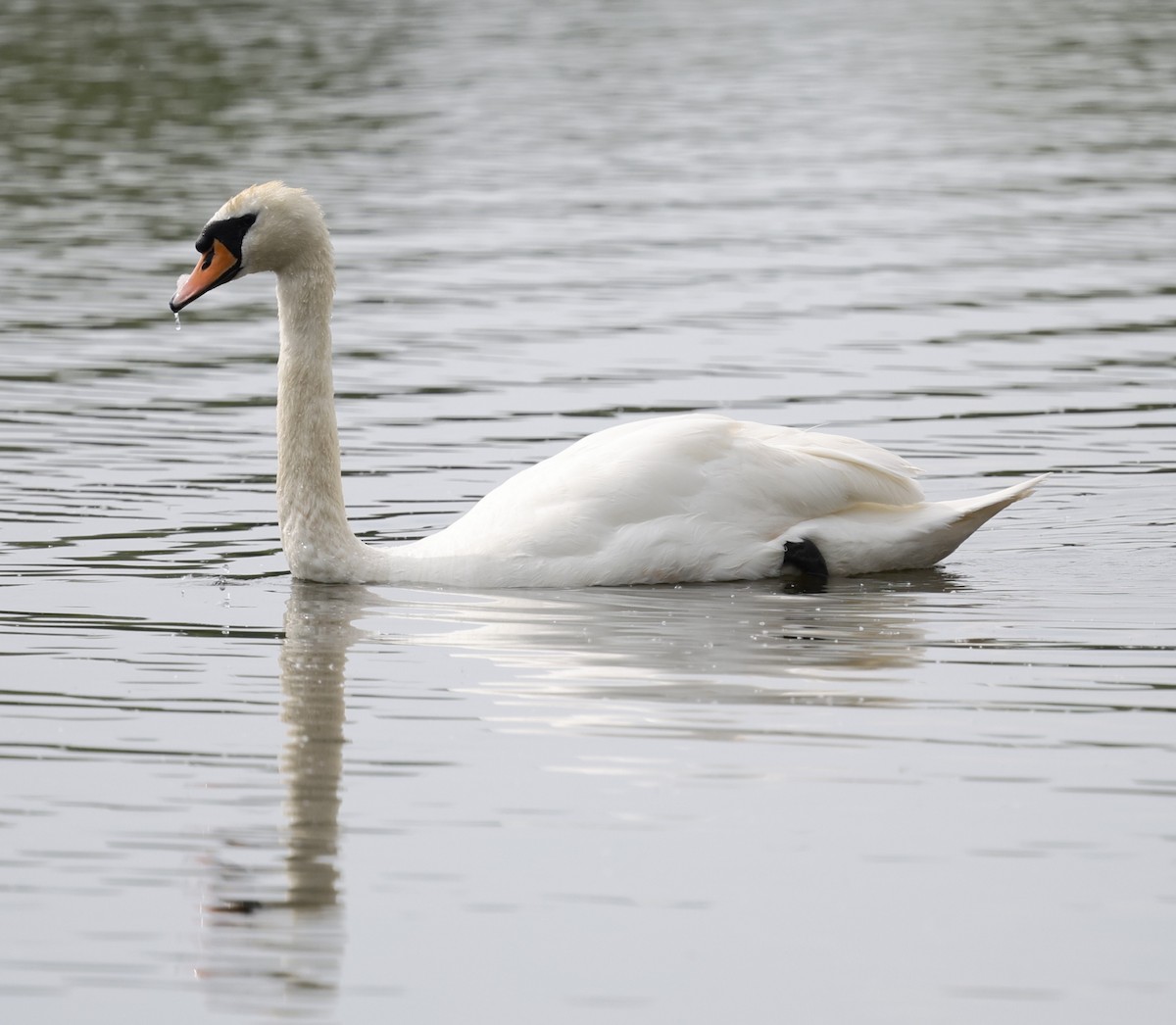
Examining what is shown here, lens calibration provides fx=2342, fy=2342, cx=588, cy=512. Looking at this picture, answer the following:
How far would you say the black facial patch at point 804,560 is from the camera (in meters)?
10.2

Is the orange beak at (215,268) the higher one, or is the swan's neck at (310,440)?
the orange beak at (215,268)

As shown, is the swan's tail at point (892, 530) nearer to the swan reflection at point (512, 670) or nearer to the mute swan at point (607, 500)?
the mute swan at point (607, 500)

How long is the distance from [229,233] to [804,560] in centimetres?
295

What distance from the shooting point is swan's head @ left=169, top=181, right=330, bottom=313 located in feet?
34.4

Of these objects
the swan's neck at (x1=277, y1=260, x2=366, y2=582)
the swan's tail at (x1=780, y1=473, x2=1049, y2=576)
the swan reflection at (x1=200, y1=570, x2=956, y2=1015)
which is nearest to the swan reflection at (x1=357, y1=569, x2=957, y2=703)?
A: the swan reflection at (x1=200, y1=570, x2=956, y2=1015)

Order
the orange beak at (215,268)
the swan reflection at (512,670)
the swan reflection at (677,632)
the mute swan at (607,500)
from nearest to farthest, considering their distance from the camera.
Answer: the swan reflection at (512,670), the swan reflection at (677,632), the mute swan at (607,500), the orange beak at (215,268)

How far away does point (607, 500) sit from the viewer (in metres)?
9.89

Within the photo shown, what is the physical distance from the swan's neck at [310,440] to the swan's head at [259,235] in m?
0.11

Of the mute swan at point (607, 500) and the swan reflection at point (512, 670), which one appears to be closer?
the swan reflection at point (512, 670)

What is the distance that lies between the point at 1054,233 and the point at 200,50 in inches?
846

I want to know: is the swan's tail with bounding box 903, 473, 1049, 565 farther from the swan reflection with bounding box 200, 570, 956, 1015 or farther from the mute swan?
the swan reflection with bounding box 200, 570, 956, 1015

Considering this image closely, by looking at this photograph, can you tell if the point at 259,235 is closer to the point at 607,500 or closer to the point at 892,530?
the point at 607,500

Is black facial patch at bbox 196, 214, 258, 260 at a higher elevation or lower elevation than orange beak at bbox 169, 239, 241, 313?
higher

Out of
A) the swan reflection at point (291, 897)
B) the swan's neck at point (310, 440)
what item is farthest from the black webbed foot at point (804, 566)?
the swan reflection at point (291, 897)
